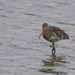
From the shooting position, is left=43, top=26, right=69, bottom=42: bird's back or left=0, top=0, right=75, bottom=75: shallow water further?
left=43, top=26, right=69, bottom=42: bird's back

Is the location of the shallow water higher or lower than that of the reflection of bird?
lower

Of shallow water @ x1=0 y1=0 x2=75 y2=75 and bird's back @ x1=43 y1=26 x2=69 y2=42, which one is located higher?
bird's back @ x1=43 y1=26 x2=69 y2=42

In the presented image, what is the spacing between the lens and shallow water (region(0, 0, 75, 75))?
36.1 ft

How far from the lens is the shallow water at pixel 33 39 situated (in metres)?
11.0

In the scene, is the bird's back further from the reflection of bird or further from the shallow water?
the shallow water

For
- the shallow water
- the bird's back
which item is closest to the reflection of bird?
the bird's back

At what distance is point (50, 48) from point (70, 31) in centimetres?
283

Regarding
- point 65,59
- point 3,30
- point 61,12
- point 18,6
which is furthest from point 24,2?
point 65,59

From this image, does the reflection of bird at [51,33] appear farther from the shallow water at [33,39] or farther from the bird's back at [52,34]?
the shallow water at [33,39]

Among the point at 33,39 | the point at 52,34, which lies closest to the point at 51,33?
the point at 52,34

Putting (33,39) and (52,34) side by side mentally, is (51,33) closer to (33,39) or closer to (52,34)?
(52,34)

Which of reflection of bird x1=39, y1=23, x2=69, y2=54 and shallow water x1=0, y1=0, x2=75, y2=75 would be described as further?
reflection of bird x1=39, y1=23, x2=69, y2=54

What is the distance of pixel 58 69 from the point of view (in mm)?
10812

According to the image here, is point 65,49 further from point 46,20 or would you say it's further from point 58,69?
point 46,20
